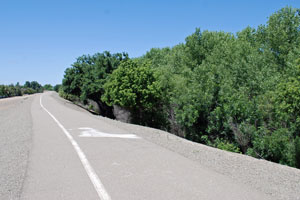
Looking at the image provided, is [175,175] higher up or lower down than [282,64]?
lower down

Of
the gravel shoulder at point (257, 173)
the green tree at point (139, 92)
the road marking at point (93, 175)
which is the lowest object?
the road marking at point (93, 175)

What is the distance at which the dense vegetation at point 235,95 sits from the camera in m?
22.0

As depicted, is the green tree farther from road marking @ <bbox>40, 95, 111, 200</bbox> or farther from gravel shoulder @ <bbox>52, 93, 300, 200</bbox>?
gravel shoulder @ <bbox>52, 93, 300, 200</bbox>

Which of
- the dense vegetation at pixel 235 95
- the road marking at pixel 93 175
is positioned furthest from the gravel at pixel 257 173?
the dense vegetation at pixel 235 95

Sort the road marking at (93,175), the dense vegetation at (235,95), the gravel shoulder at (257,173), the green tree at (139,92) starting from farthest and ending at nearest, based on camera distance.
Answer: the green tree at (139,92) → the dense vegetation at (235,95) → the gravel shoulder at (257,173) → the road marking at (93,175)

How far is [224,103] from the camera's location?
2875 centimetres

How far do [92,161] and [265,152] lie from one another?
20645 millimetres

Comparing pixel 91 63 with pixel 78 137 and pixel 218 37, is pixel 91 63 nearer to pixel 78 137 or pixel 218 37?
pixel 218 37

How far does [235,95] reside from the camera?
2817 cm

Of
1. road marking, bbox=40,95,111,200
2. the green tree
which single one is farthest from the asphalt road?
Answer: the green tree

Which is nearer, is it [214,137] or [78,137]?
[78,137]

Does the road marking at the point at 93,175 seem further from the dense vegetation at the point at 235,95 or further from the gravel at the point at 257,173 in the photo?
the dense vegetation at the point at 235,95

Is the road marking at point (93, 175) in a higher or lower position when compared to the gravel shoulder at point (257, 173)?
lower

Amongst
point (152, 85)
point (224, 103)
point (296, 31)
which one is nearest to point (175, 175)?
point (224, 103)
